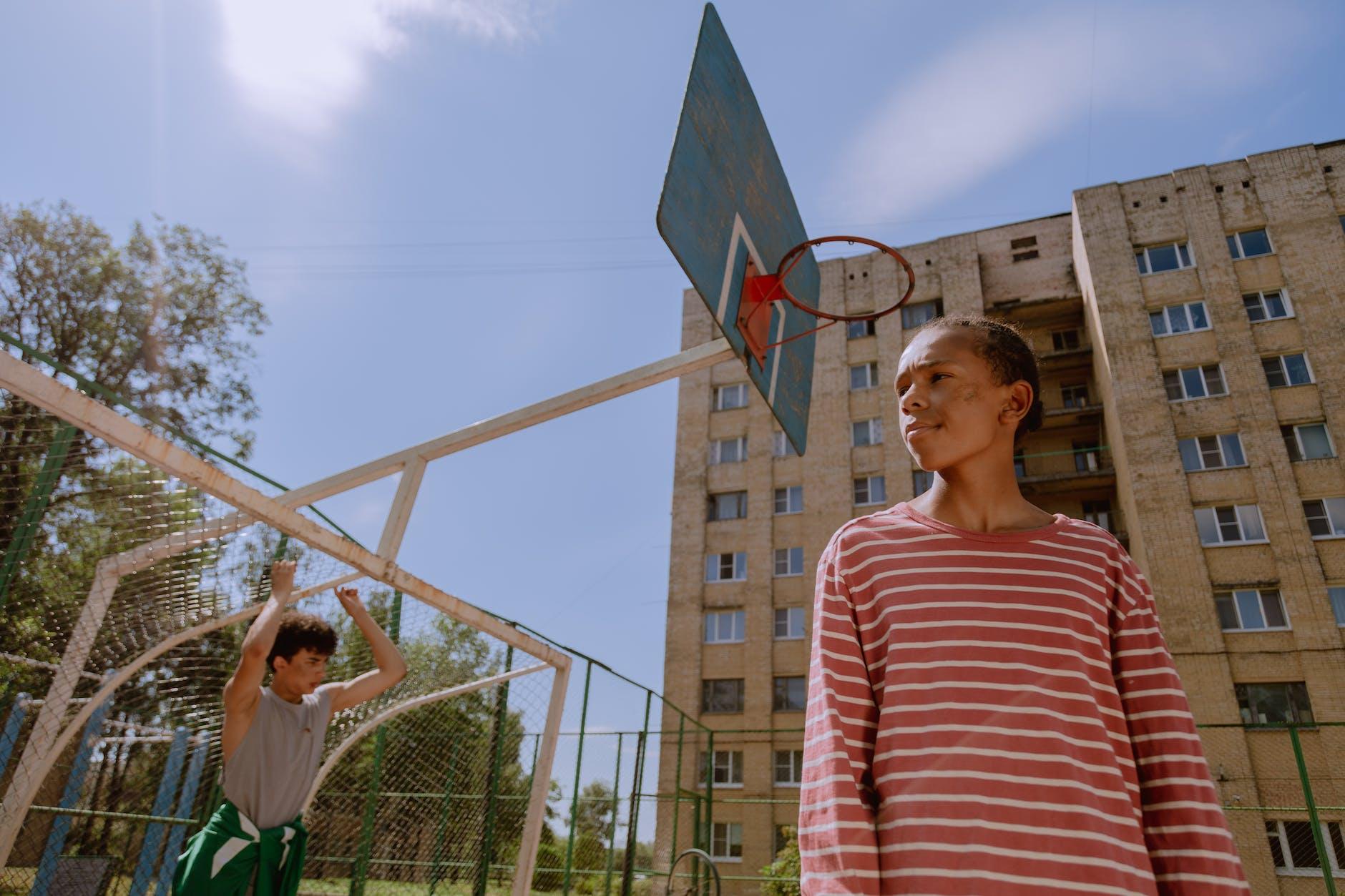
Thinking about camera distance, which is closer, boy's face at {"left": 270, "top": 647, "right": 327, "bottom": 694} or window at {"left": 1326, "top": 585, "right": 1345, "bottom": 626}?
boy's face at {"left": 270, "top": 647, "right": 327, "bottom": 694}

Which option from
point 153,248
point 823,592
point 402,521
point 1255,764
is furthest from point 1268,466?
point 153,248

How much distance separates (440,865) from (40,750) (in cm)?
544

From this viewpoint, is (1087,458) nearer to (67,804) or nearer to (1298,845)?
(1298,845)

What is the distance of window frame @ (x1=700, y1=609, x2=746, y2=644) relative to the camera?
26.3 m

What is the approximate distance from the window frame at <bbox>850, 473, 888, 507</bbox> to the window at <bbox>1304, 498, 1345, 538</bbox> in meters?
10.7

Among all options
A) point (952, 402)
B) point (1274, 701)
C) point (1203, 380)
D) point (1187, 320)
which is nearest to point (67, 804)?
point (952, 402)

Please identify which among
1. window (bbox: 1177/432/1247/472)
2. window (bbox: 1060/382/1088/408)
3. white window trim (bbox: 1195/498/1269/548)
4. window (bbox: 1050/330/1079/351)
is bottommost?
white window trim (bbox: 1195/498/1269/548)

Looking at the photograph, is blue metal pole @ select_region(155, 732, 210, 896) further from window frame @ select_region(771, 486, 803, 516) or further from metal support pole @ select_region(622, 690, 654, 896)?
window frame @ select_region(771, 486, 803, 516)

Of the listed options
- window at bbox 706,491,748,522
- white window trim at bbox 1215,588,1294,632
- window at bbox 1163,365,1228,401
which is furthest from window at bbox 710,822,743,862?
window at bbox 1163,365,1228,401

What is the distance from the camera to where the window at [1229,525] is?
854 inches

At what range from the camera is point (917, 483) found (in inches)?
1042

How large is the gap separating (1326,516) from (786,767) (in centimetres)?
1535

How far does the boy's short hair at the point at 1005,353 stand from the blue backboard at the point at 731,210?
246 centimetres

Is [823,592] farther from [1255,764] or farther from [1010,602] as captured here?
[1255,764]
